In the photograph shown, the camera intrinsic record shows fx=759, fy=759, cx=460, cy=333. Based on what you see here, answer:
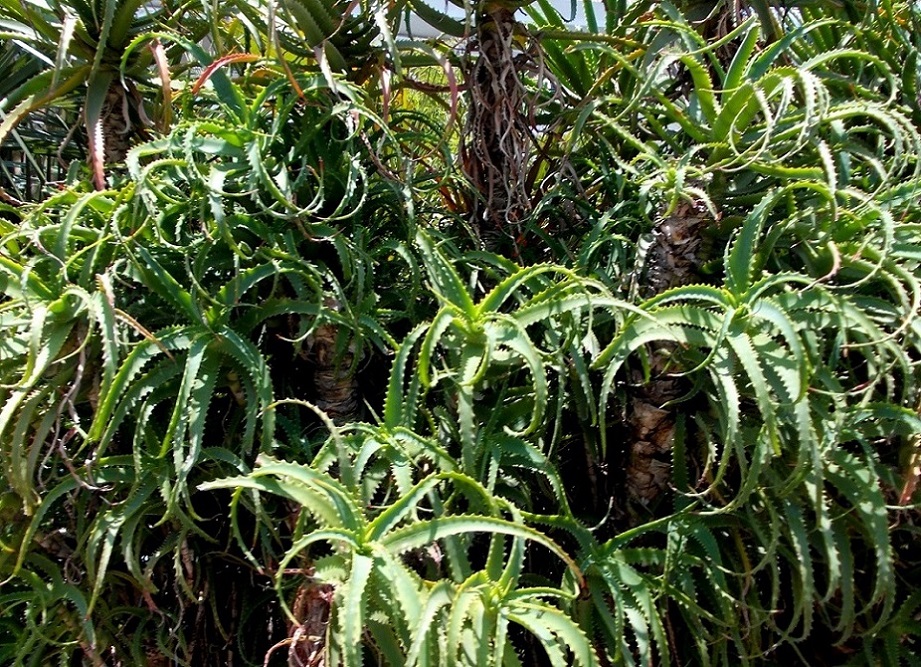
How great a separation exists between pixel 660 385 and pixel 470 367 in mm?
213

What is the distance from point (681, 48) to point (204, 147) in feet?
1.73

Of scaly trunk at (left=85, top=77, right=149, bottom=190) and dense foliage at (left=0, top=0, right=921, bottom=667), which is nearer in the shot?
dense foliage at (left=0, top=0, right=921, bottom=667)

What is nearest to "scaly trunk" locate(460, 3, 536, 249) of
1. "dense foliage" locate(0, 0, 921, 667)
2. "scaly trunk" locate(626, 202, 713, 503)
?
"dense foliage" locate(0, 0, 921, 667)

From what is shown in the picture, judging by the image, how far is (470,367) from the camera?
0.70m

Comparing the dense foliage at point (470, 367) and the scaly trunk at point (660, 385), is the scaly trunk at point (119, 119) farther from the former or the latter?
the scaly trunk at point (660, 385)

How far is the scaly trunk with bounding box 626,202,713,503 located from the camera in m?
0.78

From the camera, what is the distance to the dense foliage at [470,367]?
0.68m

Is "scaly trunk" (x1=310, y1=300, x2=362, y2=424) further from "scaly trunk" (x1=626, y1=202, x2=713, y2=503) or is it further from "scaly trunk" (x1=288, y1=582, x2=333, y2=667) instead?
"scaly trunk" (x1=626, y1=202, x2=713, y2=503)

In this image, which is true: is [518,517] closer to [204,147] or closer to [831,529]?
[831,529]

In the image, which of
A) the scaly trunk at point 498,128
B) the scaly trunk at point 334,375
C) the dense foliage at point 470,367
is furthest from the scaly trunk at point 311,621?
the scaly trunk at point 498,128

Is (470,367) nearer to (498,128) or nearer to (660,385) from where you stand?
(660,385)

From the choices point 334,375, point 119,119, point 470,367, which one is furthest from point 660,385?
point 119,119

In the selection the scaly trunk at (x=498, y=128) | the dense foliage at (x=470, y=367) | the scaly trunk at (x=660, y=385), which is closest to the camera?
the dense foliage at (x=470, y=367)

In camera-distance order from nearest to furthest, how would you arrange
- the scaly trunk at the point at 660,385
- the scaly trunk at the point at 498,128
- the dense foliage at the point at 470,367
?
the dense foliage at the point at 470,367, the scaly trunk at the point at 660,385, the scaly trunk at the point at 498,128
